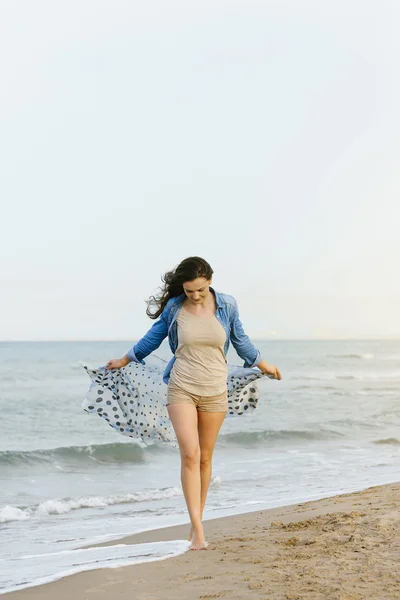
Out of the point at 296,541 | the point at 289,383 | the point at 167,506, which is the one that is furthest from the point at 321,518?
the point at 289,383

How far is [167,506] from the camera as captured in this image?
8.62m

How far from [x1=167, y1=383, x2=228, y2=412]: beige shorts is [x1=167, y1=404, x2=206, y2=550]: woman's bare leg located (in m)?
0.03

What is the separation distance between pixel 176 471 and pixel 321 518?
6069 mm

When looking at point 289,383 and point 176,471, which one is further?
point 289,383

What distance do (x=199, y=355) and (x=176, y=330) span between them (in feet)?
0.86

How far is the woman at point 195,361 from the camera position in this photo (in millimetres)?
4785

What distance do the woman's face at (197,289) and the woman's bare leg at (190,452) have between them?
0.74 meters

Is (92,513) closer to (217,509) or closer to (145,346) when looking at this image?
(217,509)

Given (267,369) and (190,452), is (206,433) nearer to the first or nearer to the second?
(190,452)

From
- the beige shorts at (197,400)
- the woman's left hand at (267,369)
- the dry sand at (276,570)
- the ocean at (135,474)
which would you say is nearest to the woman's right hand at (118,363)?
the ocean at (135,474)

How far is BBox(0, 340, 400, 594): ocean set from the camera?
6.18 m

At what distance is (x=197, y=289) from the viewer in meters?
4.80

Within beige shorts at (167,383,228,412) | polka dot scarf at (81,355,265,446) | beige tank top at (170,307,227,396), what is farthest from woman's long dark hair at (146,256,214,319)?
polka dot scarf at (81,355,265,446)

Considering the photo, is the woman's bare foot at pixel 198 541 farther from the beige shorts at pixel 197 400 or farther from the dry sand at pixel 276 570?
the beige shorts at pixel 197 400
